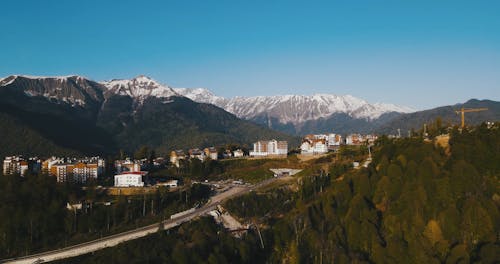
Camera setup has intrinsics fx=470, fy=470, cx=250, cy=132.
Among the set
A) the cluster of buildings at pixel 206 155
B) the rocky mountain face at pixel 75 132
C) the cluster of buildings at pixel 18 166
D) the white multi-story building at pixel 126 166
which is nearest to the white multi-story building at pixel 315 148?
the cluster of buildings at pixel 206 155

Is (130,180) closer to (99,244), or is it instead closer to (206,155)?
(99,244)

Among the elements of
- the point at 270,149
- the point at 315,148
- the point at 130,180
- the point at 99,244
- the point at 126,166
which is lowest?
the point at 99,244

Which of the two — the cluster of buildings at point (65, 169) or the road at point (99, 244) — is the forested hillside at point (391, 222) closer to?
the road at point (99, 244)

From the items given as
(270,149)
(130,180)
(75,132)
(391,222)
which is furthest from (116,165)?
(75,132)

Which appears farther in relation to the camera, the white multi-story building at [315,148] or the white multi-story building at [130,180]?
the white multi-story building at [315,148]

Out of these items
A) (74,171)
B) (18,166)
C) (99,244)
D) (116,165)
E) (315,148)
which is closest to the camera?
(99,244)

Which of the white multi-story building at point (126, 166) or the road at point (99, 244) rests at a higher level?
the white multi-story building at point (126, 166)

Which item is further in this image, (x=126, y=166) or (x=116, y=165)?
(x=116, y=165)

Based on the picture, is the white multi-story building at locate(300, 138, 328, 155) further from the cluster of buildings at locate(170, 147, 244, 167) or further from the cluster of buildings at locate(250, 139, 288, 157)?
the cluster of buildings at locate(170, 147, 244, 167)
